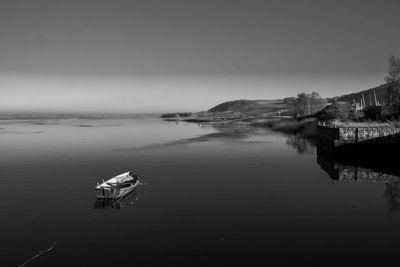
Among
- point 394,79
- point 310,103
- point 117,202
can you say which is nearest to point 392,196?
point 117,202

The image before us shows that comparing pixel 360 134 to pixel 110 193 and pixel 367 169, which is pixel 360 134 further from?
pixel 110 193

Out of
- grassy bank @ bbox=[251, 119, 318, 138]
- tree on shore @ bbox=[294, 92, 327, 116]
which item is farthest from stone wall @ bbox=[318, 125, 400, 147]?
tree on shore @ bbox=[294, 92, 327, 116]

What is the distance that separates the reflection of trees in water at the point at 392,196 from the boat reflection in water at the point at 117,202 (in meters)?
22.4

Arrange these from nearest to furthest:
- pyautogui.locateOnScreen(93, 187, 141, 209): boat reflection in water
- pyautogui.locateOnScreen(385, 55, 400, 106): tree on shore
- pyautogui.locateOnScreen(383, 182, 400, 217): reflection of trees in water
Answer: pyautogui.locateOnScreen(383, 182, 400, 217): reflection of trees in water < pyautogui.locateOnScreen(93, 187, 141, 209): boat reflection in water < pyautogui.locateOnScreen(385, 55, 400, 106): tree on shore

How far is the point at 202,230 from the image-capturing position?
23.3 meters

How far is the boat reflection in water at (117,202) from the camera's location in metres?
29.4

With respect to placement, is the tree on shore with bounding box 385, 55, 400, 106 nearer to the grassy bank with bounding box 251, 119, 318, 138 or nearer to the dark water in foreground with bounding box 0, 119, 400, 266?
the grassy bank with bounding box 251, 119, 318, 138

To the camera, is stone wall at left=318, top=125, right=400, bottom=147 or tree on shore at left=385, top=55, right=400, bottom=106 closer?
stone wall at left=318, top=125, right=400, bottom=147

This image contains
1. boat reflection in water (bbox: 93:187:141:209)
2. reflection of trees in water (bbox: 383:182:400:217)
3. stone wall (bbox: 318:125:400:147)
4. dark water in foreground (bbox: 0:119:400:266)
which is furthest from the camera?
stone wall (bbox: 318:125:400:147)

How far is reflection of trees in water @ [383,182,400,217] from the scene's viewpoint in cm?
2851

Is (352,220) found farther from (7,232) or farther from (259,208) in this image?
(7,232)

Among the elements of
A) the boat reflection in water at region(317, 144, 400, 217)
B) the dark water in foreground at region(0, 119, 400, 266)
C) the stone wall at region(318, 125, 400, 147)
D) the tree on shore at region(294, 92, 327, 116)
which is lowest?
the boat reflection in water at region(317, 144, 400, 217)

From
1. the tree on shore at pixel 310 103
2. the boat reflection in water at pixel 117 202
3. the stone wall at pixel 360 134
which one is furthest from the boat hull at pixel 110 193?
the tree on shore at pixel 310 103

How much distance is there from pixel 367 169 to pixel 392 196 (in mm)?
15202
